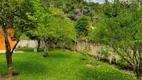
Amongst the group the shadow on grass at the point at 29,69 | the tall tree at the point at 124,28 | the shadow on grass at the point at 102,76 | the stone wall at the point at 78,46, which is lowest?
the shadow on grass at the point at 102,76

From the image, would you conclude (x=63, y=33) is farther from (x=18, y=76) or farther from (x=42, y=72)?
(x=18, y=76)

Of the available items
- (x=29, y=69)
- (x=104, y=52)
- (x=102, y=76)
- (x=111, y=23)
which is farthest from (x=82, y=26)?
(x=111, y=23)

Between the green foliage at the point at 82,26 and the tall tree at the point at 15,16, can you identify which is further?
the green foliage at the point at 82,26

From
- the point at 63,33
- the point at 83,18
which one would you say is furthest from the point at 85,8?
the point at 63,33

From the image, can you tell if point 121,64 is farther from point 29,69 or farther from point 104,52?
point 29,69

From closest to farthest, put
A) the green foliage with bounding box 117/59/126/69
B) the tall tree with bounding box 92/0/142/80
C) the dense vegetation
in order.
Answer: the tall tree with bounding box 92/0/142/80
the dense vegetation
the green foliage with bounding box 117/59/126/69

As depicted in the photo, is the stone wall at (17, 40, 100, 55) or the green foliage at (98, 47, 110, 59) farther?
the stone wall at (17, 40, 100, 55)

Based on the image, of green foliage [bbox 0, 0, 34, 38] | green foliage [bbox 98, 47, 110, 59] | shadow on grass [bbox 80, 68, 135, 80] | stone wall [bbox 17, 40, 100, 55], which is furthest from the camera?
stone wall [bbox 17, 40, 100, 55]

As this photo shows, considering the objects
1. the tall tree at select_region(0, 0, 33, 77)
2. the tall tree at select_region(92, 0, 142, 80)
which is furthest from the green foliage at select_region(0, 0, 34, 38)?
the tall tree at select_region(92, 0, 142, 80)

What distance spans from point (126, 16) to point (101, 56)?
38.2 ft

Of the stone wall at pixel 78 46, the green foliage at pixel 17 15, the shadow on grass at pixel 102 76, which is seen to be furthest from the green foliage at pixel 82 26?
the green foliage at pixel 17 15

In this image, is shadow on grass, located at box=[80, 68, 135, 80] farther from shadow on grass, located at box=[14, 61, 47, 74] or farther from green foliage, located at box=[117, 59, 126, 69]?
shadow on grass, located at box=[14, 61, 47, 74]

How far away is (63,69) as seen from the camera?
17328 millimetres

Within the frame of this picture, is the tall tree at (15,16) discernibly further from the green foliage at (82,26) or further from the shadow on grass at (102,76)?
the green foliage at (82,26)
